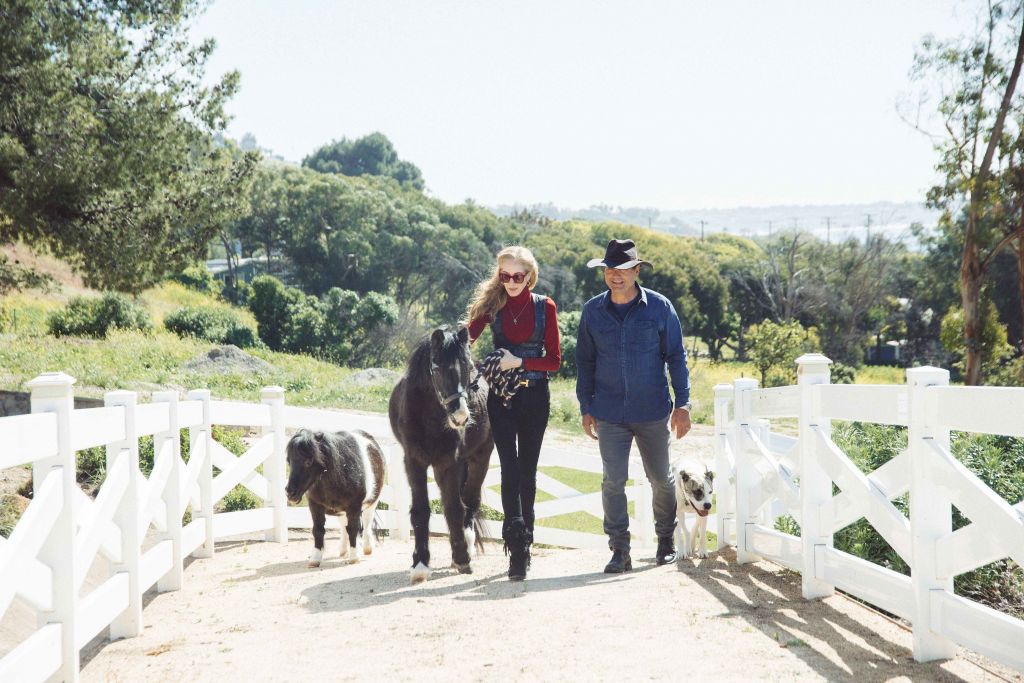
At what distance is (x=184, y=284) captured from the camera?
174 ft

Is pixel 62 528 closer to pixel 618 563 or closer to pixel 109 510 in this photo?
pixel 109 510

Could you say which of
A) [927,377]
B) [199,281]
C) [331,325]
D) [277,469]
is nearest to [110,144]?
[277,469]

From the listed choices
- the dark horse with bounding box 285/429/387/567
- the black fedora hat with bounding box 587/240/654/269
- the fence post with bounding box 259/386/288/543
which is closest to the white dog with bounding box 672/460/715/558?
the black fedora hat with bounding box 587/240/654/269

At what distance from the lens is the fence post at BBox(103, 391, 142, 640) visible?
496 centimetres

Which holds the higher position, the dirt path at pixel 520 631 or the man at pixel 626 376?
the man at pixel 626 376

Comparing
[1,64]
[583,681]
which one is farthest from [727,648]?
[1,64]

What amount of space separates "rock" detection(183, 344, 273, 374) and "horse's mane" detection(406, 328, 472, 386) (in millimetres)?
21756

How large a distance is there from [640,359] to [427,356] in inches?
54.5

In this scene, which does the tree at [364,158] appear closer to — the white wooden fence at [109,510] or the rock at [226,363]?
the rock at [226,363]

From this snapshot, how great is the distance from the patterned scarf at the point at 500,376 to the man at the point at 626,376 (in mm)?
505

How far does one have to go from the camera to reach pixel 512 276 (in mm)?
6082

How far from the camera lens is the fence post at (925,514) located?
3.81 metres

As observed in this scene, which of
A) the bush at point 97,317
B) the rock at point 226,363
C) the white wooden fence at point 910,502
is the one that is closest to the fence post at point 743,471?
the white wooden fence at point 910,502

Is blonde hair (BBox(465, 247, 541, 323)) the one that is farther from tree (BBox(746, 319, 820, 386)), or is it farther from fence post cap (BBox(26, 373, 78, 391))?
tree (BBox(746, 319, 820, 386))
